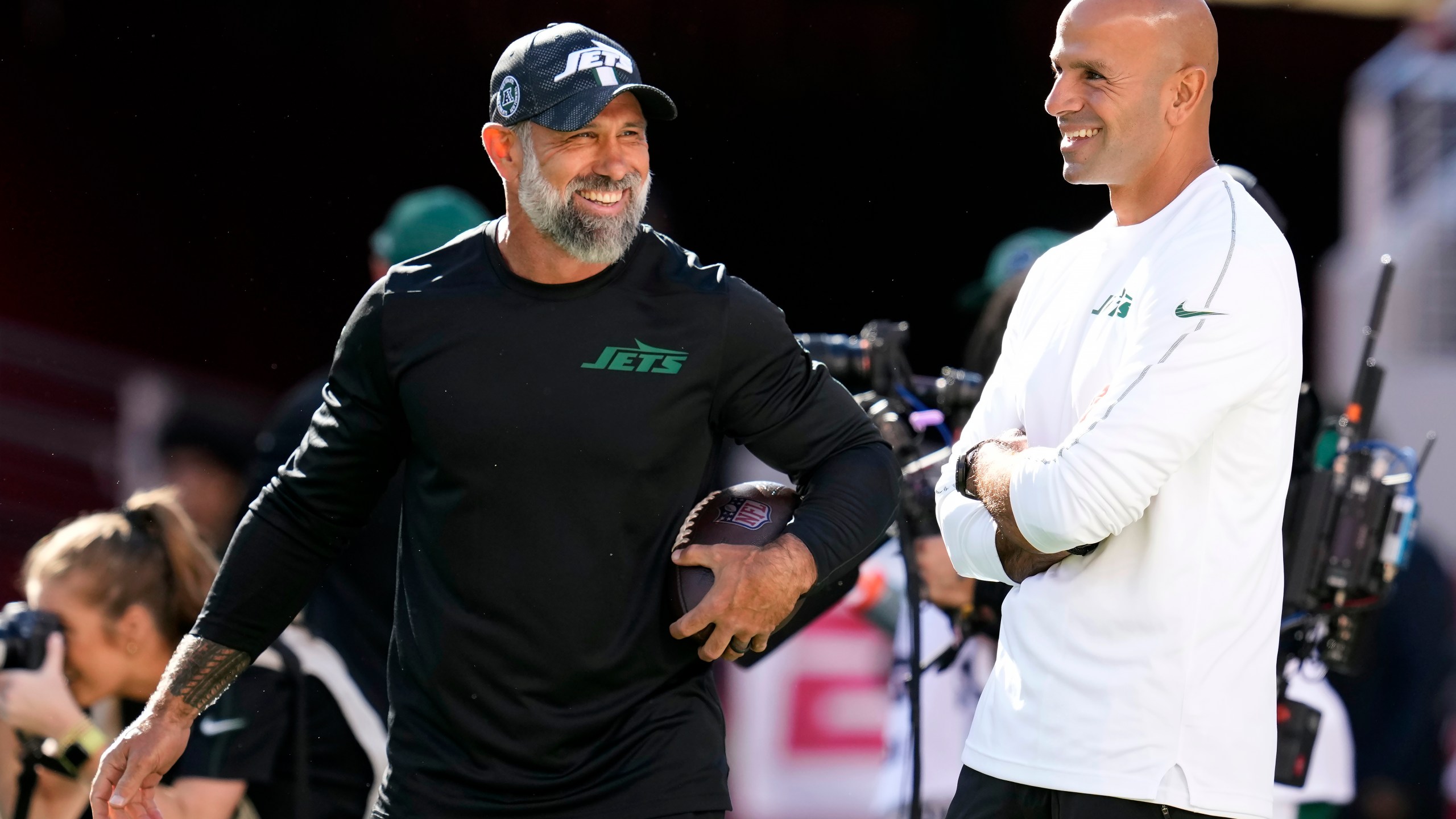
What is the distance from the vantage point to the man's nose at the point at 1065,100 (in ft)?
9.20

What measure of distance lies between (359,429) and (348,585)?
1508mm

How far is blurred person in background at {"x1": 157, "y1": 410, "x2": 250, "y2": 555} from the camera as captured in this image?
6445 millimetres

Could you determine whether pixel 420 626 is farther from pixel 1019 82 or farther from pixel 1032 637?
pixel 1019 82

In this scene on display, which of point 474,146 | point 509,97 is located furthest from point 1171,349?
point 474,146

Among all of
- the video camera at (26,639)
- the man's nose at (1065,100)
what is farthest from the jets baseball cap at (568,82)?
the video camera at (26,639)

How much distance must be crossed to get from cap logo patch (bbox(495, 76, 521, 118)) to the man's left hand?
88 centimetres

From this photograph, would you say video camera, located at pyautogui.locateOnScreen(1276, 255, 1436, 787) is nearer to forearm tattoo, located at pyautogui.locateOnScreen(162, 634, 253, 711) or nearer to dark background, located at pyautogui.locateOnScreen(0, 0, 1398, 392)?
forearm tattoo, located at pyautogui.locateOnScreen(162, 634, 253, 711)

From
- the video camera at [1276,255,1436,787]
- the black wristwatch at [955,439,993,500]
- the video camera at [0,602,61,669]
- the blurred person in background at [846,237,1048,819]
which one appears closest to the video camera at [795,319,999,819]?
the blurred person in background at [846,237,1048,819]

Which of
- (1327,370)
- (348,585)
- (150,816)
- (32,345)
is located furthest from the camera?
(1327,370)

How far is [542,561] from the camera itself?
9.10ft

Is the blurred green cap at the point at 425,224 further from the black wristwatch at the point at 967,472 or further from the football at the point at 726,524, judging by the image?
the black wristwatch at the point at 967,472

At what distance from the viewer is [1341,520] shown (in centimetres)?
400

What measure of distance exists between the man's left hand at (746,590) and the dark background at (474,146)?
14.4 ft

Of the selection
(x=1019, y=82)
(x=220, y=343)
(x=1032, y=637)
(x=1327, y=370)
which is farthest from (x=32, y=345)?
(x=1327, y=370)
